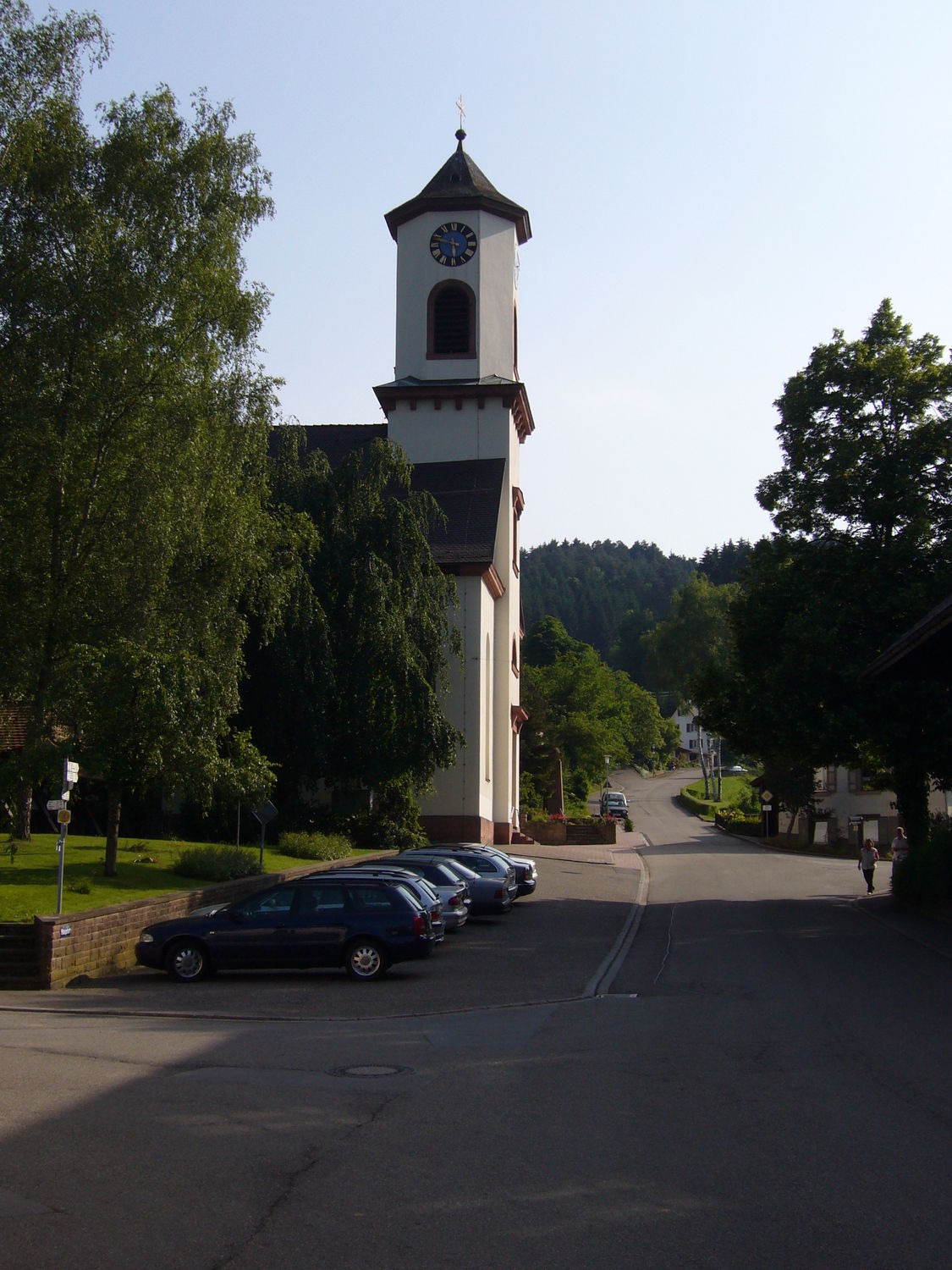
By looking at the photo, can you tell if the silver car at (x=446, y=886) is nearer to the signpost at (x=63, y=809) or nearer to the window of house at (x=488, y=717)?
the signpost at (x=63, y=809)

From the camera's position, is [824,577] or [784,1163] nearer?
[784,1163]

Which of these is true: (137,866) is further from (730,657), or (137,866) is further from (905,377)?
(905,377)

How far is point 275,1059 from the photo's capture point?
34.9 feet

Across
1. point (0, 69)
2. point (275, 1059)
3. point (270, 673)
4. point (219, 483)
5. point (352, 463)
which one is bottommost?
point (275, 1059)

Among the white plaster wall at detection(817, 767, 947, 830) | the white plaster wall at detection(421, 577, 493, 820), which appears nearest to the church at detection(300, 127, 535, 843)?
the white plaster wall at detection(421, 577, 493, 820)

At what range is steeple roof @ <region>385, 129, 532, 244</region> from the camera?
4806cm

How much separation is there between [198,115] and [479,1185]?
78.7 feet

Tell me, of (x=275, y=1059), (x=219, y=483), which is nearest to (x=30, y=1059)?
(x=275, y=1059)

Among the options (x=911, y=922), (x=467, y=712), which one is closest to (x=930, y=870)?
(x=911, y=922)

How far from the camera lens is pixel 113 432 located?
76.0ft

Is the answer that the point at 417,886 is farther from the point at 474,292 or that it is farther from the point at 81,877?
the point at 474,292

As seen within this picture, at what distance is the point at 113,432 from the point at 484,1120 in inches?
701

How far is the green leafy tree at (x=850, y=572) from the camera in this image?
27.6m

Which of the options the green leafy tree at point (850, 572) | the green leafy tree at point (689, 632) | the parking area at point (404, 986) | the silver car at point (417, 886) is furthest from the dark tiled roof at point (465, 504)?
the green leafy tree at point (689, 632)
